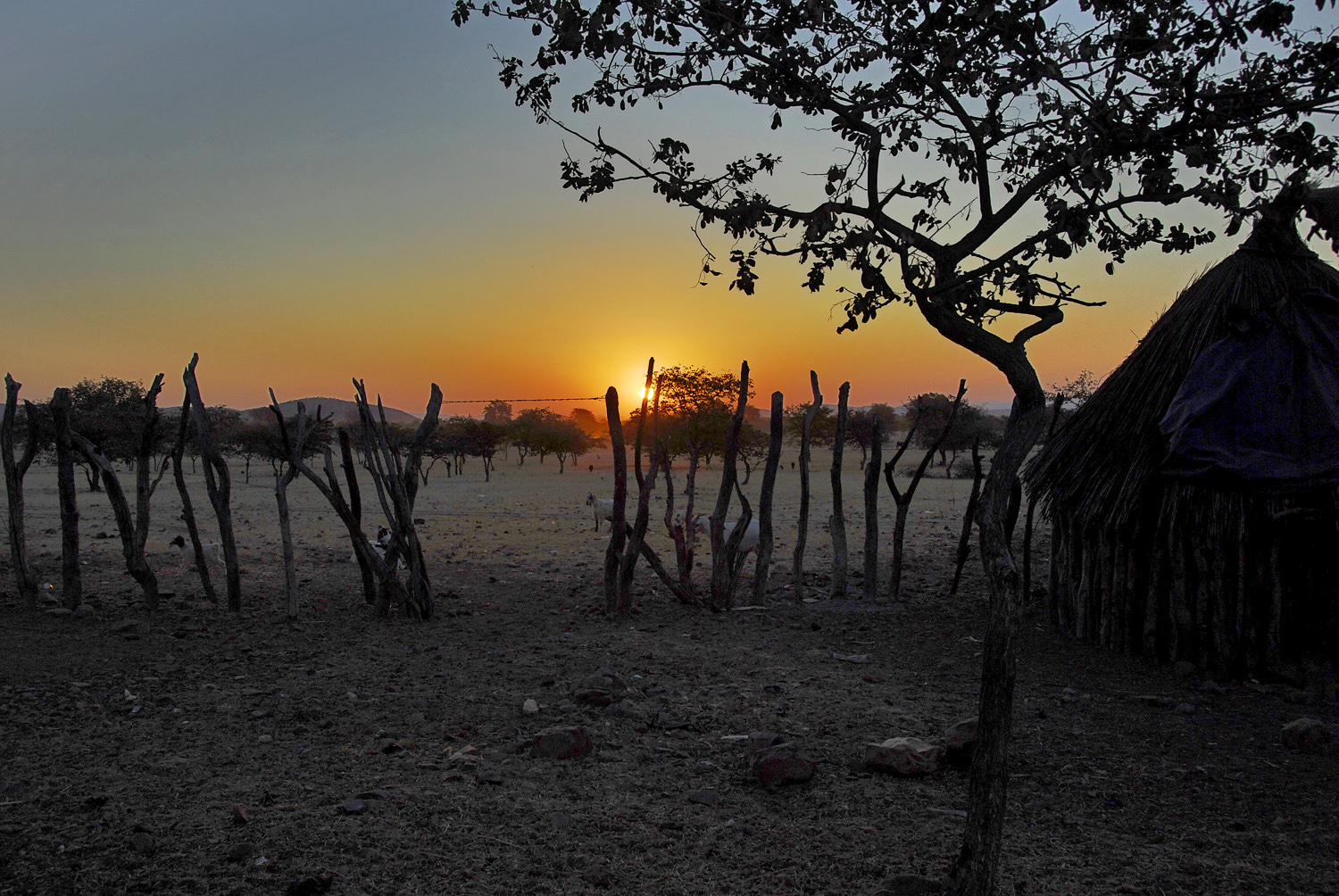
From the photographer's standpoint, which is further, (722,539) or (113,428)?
(113,428)

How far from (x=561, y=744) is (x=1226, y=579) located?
17.4 feet

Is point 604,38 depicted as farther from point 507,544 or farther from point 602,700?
point 507,544

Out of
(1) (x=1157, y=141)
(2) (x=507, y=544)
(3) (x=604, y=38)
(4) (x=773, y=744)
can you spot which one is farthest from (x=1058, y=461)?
(2) (x=507, y=544)

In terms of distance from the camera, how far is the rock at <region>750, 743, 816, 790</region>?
4.46 m

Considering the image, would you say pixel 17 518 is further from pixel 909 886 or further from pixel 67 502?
pixel 909 886

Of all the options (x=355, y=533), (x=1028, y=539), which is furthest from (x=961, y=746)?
(x=355, y=533)

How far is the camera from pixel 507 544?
51.2 feet

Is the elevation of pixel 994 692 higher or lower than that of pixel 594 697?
higher

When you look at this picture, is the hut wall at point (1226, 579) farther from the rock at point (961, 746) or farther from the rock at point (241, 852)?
the rock at point (241, 852)

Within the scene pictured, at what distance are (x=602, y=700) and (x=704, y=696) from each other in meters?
0.79

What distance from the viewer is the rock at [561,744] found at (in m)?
4.87

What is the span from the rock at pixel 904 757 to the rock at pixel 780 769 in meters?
0.40

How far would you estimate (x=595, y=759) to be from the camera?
4855 mm

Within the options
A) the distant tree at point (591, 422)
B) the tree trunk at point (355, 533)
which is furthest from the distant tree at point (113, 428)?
the distant tree at point (591, 422)
